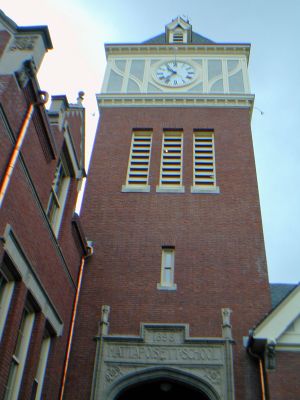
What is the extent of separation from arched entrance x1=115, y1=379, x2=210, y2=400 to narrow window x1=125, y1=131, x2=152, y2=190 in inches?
255

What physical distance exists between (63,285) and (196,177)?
698cm

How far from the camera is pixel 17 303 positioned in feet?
35.8

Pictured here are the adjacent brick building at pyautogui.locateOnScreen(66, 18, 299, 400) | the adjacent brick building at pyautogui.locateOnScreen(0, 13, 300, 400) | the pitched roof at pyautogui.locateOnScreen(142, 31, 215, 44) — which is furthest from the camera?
the pitched roof at pyautogui.locateOnScreen(142, 31, 215, 44)

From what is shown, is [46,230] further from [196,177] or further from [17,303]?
[196,177]

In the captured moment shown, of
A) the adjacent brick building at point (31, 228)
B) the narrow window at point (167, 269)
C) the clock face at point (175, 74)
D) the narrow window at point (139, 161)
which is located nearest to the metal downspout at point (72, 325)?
the adjacent brick building at point (31, 228)

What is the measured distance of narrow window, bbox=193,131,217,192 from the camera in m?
19.1

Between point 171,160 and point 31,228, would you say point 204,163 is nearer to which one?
point 171,160

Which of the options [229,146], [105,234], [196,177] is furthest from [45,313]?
[229,146]

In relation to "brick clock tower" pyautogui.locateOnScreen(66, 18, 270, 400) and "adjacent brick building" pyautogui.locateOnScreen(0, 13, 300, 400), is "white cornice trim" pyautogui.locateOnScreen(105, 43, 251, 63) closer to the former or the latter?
"brick clock tower" pyautogui.locateOnScreen(66, 18, 270, 400)

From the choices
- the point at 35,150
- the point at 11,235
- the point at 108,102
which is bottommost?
the point at 11,235

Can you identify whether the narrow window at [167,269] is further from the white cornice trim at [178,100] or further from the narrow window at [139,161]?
the white cornice trim at [178,100]

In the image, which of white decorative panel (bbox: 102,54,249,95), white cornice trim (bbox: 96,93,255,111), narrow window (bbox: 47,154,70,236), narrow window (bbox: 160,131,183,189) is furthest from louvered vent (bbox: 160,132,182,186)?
narrow window (bbox: 47,154,70,236)

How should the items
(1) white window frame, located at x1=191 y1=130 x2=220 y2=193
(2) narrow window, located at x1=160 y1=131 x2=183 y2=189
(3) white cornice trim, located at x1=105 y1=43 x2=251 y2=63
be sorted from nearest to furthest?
(1) white window frame, located at x1=191 y1=130 x2=220 y2=193
(2) narrow window, located at x1=160 y1=131 x2=183 y2=189
(3) white cornice trim, located at x1=105 y1=43 x2=251 y2=63

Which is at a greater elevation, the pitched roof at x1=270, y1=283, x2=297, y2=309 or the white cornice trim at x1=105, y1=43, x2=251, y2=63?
the white cornice trim at x1=105, y1=43, x2=251, y2=63
